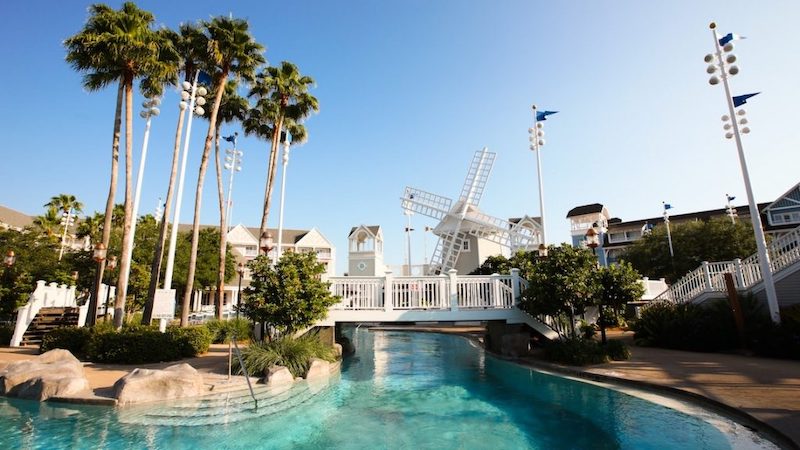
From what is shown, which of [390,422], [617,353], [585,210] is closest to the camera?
[390,422]

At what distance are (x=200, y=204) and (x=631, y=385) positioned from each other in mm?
19414

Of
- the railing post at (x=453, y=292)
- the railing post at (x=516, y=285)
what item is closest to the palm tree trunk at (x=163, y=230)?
the railing post at (x=453, y=292)

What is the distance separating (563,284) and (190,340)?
44.2 ft

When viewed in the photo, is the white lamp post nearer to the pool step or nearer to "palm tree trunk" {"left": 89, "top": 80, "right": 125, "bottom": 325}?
"palm tree trunk" {"left": 89, "top": 80, "right": 125, "bottom": 325}

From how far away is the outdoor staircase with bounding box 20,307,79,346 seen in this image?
58.7 ft

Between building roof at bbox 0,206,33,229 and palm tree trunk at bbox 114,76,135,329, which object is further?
building roof at bbox 0,206,33,229

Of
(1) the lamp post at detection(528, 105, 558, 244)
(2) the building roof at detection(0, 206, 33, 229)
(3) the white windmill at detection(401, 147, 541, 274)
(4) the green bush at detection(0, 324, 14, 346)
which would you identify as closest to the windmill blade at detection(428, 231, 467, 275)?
(3) the white windmill at detection(401, 147, 541, 274)

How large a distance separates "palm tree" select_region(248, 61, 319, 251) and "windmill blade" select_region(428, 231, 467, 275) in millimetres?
15328

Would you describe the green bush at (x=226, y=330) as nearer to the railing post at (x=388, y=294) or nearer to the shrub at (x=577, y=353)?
→ the railing post at (x=388, y=294)

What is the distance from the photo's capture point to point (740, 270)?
52.2 ft

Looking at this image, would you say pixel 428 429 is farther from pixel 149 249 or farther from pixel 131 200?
pixel 149 249

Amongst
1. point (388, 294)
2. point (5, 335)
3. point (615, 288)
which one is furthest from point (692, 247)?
point (5, 335)

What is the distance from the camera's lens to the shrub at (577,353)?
11.9 meters

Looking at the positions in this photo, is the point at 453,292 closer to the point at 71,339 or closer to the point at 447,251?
the point at 71,339
